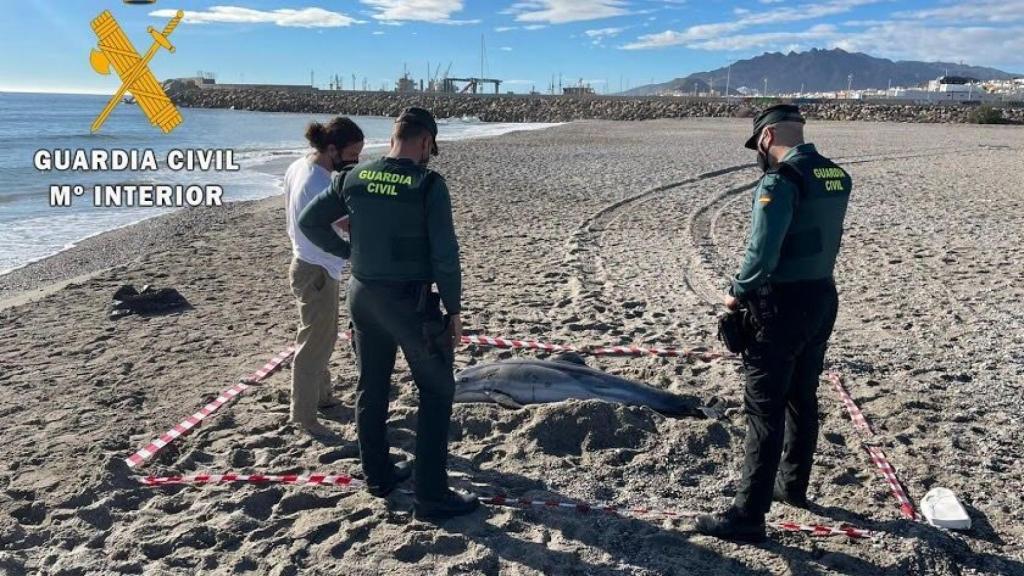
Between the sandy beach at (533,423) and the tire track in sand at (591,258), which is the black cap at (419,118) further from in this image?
the tire track in sand at (591,258)

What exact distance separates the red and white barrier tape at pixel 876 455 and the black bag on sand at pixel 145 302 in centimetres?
689

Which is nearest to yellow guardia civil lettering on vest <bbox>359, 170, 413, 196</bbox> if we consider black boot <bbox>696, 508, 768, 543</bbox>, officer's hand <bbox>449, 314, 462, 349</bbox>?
officer's hand <bbox>449, 314, 462, 349</bbox>

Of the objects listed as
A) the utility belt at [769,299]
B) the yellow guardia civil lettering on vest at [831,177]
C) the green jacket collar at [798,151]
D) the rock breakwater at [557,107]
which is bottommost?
the utility belt at [769,299]

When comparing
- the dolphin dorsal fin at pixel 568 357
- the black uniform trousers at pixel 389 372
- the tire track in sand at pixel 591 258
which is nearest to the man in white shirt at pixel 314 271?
the black uniform trousers at pixel 389 372

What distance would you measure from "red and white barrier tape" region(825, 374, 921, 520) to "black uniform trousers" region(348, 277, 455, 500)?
2.59 metres

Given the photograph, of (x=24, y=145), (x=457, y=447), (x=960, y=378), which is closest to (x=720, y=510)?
(x=457, y=447)

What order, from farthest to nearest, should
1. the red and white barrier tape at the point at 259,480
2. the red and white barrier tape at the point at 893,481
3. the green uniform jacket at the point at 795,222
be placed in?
1. the red and white barrier tape at the point at 259,480
2. the red and white barrier tape at the point at 893,481
3. the green uniform jacket at the point at 795,222

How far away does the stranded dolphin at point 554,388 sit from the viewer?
17.6 ft

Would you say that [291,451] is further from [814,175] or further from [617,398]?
[814,175]

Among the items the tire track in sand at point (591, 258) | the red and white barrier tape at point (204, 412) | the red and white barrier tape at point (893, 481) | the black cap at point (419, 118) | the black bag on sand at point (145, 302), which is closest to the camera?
the black cap at point (419, 118)

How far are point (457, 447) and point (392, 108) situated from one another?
88.5 meters

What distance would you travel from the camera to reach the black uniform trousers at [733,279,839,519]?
3.58m

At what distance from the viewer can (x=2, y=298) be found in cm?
976

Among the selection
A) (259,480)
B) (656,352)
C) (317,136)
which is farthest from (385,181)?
(656,352)
